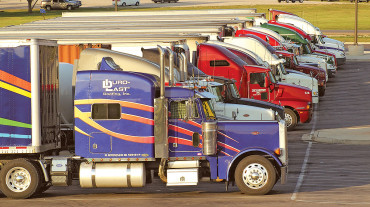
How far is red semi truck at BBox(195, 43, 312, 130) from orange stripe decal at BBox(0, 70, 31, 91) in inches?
403

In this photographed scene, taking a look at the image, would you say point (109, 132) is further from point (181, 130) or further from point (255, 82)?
point (255, 82)

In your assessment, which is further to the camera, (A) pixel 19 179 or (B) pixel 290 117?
(B) pixel 290 117

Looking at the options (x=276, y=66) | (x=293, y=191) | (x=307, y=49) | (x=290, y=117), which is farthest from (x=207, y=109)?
(x=307, y=49)

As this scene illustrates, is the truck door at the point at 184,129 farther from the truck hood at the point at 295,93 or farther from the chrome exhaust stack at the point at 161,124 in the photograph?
the truck hood at the point at 295,93

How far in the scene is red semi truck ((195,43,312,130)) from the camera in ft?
98.5

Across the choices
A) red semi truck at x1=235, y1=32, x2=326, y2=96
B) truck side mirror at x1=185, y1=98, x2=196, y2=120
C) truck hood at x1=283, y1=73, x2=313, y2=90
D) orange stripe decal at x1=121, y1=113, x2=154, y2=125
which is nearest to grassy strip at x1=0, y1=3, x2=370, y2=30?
red semi truck at x1=235, y1=32, x2=326, y2=96

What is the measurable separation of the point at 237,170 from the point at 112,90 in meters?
3.10

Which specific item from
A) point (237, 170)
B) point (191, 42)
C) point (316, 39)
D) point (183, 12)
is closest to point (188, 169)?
point (237, 170)

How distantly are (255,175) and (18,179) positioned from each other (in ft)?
16.4

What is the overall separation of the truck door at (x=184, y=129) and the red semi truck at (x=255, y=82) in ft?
30.9

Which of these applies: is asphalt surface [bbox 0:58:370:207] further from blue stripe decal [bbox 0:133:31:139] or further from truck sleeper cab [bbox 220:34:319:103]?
truck sleeper cab [bbox 220:34:319:103]

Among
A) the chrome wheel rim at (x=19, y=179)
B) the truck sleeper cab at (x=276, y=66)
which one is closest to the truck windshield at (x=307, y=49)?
the truck sleeper cab at (x=276, y=66)

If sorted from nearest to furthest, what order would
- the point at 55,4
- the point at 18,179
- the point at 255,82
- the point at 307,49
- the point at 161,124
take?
the point at 161,124 < the point at 18,179 < the point at 255,82 < the point at 307,49 < the point at 55,4

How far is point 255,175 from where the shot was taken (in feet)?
63.6
